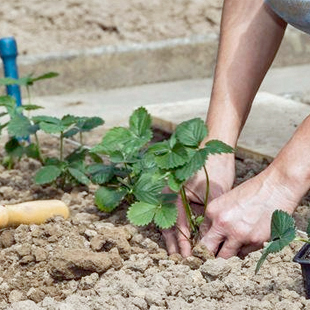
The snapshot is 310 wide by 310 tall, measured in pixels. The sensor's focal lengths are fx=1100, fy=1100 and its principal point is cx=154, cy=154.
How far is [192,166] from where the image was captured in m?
2.52

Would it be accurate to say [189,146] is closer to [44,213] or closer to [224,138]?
[224,138]

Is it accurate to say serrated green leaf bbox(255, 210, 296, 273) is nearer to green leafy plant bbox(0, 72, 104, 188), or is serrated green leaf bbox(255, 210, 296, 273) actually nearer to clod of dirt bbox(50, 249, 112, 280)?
clod of dirt bbox(50, 249, 112, 280)

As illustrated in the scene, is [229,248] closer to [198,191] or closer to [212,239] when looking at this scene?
[212,239]

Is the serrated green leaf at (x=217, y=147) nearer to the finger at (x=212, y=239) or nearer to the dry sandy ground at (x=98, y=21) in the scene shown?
the finger at (x=212, y=239)

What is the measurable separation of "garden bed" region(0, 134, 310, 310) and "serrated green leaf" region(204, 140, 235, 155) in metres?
0.25

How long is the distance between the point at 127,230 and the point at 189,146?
28cm

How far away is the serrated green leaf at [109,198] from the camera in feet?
9.23

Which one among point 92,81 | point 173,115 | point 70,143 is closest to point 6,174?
point 70,143

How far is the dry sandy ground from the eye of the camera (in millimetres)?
5246

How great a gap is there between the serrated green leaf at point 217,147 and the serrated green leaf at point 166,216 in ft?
0.54

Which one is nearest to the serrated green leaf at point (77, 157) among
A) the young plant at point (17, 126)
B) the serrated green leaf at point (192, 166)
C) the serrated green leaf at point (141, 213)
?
the young plant at point (17, 126)

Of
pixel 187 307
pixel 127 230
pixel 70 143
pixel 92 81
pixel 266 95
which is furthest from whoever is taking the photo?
pixel 92 81

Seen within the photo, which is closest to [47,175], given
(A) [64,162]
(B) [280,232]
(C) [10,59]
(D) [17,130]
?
(A) [64,162]

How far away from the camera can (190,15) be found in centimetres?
546
